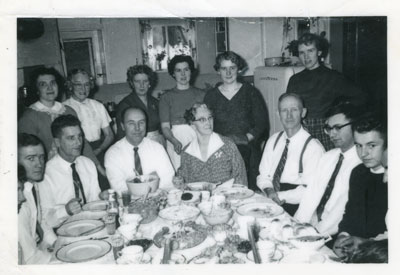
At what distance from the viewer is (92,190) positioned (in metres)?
2.10

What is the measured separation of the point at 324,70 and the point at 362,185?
3.53ft

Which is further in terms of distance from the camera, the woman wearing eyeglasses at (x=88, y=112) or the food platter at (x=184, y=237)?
the woman wearing eyeglasses at (x=88, y=112)

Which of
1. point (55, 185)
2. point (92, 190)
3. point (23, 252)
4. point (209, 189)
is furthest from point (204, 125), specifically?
point (23, 252)

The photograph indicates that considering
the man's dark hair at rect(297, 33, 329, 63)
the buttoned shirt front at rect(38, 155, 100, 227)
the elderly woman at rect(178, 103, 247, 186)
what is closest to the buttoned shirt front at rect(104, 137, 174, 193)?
the buttoned shirt front at rect(38, 155, 100, 227)

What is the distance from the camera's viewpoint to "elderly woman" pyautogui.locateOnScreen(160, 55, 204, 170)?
9.25 ft

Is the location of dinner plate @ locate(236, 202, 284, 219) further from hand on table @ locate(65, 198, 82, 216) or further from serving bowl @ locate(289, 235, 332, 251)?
hand on table @ locate(65, 198, 82, 216)

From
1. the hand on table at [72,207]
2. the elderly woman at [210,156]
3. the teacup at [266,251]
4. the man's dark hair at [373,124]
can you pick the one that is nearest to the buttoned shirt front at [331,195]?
the man's dark hair at [373,124]

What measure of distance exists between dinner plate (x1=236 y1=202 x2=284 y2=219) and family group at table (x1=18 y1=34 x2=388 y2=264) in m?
0.30

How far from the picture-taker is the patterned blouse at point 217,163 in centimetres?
219

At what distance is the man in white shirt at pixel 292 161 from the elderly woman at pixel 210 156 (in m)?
0.20

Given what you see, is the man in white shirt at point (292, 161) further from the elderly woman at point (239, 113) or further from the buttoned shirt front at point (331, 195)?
the elderly woman at point (239, 113)

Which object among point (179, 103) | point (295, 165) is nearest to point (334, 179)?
point (295, 165)
